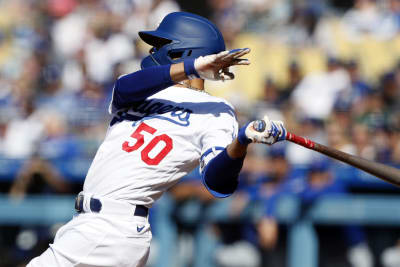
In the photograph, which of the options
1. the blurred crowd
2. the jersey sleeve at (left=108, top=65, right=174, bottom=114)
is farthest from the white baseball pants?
the blurred crowd

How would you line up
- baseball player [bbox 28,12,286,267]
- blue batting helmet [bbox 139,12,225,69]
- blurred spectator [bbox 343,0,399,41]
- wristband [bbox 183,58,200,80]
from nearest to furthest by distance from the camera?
wristband [bbox 183,58,200,80]
baseball player [bbox 28,12,286,267]
blue batting helmet [bbox 139,12,225,69]
blurred spectator [bbox 343,0,399,41]

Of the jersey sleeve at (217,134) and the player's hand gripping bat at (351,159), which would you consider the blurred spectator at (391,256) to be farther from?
the jersey sleeve at (217,134)

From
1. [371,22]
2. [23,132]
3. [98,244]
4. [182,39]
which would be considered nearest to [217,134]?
[182,39]

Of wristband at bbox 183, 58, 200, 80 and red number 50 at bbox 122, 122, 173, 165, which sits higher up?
wristband at bbox 183, 58, 200, 80

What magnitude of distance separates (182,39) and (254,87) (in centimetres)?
450

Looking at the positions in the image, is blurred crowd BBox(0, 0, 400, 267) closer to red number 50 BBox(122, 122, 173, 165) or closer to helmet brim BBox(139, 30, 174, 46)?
helmet brim BBox(139, 30, 174, 46)

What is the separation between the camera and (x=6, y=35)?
921 centimetres

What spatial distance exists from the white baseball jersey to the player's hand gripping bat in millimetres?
268

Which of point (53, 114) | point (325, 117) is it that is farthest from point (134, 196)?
point (53, 114)

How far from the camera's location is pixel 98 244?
102 inches

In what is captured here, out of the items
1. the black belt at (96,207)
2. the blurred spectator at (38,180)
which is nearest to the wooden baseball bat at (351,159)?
the black belt at (96,207)

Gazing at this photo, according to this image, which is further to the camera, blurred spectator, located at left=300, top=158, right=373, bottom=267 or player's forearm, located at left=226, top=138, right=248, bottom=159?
blurred spectator, located at left=300, top=158, right=373, bottom=267

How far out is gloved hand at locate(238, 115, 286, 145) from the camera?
229 centimetres

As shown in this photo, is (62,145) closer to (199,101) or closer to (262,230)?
(262,230)
